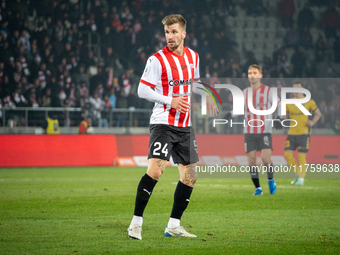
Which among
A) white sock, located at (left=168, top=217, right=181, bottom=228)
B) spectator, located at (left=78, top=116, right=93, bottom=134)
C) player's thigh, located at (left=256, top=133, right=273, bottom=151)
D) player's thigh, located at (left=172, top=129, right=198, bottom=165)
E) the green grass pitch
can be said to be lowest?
the green grass pitch

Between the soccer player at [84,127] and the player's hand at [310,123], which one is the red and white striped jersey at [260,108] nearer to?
the player's hand at [310,123]

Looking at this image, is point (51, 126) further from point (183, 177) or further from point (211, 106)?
point (183, 177)

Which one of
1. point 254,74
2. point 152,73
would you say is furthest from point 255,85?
point 152,73

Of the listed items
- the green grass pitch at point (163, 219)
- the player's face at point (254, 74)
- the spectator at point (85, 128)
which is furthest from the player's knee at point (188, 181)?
the spectator at point (85, 128)

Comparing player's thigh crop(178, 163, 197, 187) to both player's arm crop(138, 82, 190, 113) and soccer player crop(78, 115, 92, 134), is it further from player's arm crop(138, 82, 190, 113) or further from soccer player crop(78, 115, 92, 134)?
soccer player crop(78, 115, 92, 134)

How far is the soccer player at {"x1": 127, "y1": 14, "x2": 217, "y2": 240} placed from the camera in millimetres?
4645

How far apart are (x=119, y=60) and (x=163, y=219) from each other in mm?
14596

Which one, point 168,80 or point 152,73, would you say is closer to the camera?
point 152,73

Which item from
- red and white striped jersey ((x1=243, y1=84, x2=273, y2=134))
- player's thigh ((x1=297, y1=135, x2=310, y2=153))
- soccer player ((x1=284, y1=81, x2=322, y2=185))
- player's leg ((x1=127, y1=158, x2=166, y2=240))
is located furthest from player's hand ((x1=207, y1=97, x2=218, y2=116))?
player's thigh ((x1=297, y1=135, x2=310, y2=153))

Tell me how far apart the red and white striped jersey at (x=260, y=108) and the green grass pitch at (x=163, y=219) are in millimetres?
1171

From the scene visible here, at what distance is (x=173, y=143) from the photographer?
4.79 meters

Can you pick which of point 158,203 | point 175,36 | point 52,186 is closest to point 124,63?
point 52,186

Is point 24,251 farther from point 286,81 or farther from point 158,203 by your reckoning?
point 286,81

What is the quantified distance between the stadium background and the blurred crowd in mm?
43
